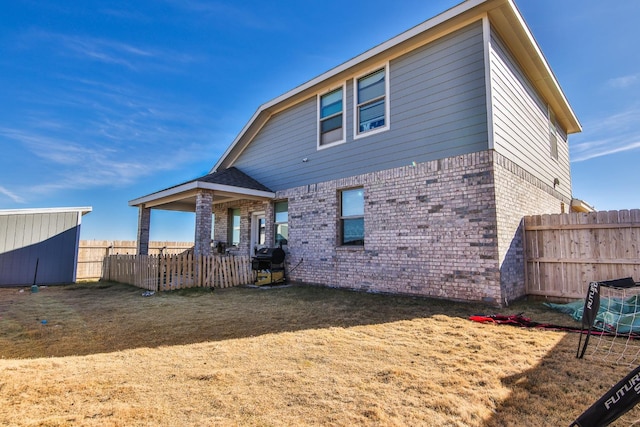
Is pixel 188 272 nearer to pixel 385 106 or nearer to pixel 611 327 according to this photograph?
pixel 385 106

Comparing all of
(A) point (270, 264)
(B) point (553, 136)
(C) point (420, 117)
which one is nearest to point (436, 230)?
(C) point (420, 117)

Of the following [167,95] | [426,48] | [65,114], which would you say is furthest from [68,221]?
[426,48]

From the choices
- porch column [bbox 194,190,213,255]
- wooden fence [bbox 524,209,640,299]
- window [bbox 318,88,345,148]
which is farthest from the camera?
porch column [bbox 194,190,213,255]

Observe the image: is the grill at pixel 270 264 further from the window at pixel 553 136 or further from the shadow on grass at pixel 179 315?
the window at pixel 553 136

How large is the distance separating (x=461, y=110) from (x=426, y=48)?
74.5 inches

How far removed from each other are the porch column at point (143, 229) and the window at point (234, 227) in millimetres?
3293

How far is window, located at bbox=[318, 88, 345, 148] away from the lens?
30.3 feet

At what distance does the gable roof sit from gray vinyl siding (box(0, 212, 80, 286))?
8062 mm

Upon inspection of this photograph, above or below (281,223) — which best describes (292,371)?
below

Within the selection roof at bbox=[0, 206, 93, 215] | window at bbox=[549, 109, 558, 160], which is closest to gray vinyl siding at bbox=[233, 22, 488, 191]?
window at bbox=[549, 109, 558, 160]

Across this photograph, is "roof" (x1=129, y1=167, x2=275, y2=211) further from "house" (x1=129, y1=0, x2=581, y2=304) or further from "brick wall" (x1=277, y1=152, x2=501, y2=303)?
"brick wall" (x1=277, y1=152, x2=501, y2=303)

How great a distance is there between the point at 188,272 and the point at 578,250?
9.44 m

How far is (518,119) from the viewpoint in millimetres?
7707

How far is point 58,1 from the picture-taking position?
794 cm
